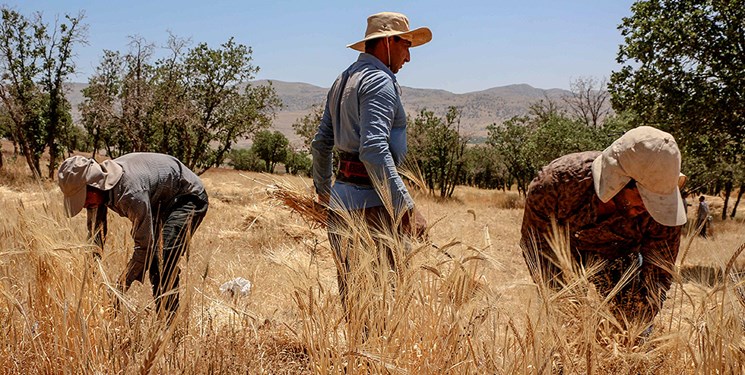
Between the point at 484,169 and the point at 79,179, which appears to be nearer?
the point at 79,179

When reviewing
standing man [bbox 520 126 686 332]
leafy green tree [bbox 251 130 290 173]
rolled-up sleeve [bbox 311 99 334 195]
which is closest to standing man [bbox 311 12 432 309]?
rolled-up sleeve [bbox 311 99 334 195]

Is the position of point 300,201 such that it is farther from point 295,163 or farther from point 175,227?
point 295,163

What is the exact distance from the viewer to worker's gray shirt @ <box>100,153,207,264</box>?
2.87 metres

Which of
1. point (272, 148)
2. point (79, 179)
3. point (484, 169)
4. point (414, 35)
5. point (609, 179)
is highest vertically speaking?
point (414, 35)

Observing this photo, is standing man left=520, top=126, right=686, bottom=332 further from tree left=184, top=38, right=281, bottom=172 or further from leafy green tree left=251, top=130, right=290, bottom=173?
leafy green tree left=251, top=130, right=290, bottom=173

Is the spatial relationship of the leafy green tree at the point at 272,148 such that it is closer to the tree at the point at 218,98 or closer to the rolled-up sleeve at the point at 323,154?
the tree at the point at 218,98

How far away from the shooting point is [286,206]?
11.1 ft

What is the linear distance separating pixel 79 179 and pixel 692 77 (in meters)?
10.8

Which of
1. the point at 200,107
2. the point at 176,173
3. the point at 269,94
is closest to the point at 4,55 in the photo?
the point at 200,107

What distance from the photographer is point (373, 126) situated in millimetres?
2299

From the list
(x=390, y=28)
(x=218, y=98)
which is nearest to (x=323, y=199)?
(x=390, y=28)

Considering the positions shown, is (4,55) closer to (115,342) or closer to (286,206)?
(286,206)

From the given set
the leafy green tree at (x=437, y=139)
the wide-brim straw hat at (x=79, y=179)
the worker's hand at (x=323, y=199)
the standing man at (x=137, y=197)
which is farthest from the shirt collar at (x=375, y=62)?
the leafy green tree at (x=437, y=139)

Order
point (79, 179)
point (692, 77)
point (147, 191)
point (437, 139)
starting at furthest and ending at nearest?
point (437, 139) → point (692, 77) → point (147, 191) → point (79, 179)
